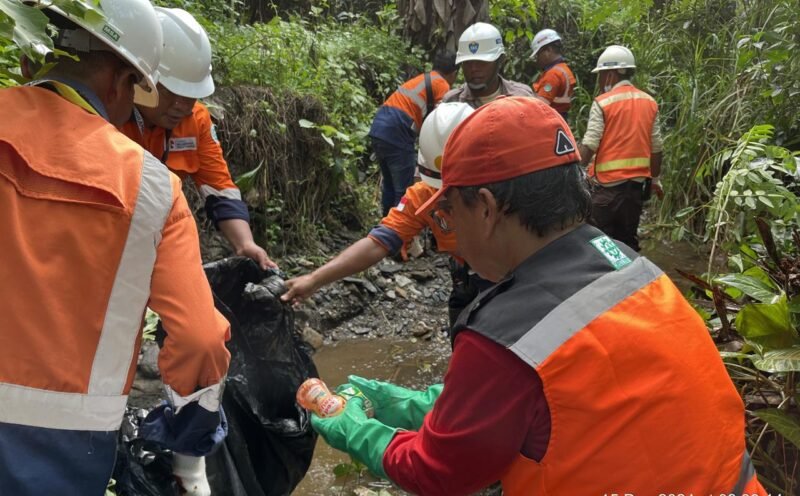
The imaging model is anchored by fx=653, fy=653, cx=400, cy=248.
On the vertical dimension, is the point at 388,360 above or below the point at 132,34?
below

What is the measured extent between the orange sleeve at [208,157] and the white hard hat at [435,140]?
0.85m

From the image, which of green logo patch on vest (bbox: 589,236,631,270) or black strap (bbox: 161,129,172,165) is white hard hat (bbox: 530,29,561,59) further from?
green logo patch on vest (bbox: 589,236,631,270)

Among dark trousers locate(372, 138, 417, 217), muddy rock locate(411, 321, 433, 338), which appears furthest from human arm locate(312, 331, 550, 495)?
dark trousers locate(372, 138, 417, 217)

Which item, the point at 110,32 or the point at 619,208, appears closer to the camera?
the point at 110,32

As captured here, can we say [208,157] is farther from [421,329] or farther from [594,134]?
[594,134]

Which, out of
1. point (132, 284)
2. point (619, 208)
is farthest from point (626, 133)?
point (132, 284)

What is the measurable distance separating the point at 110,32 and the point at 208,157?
1.41 m

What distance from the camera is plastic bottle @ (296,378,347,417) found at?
1.72m

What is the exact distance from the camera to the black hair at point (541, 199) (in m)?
1.25

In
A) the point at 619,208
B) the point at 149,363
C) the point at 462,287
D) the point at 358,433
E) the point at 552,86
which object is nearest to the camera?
the point at 358,433

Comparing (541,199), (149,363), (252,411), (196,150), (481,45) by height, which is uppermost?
(541,199)

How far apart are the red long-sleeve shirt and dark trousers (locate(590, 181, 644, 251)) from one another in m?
3.58

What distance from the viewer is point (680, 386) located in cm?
113

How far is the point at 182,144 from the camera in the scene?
2604 millimetres
